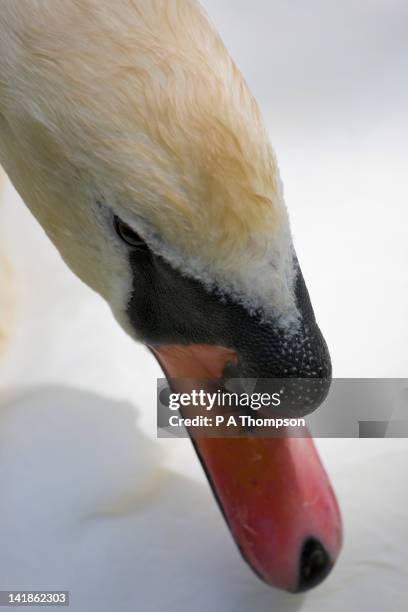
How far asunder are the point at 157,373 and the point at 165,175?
2.78ft

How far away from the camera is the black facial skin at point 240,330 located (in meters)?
1.32

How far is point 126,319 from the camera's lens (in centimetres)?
151

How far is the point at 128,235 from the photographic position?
4.36ft

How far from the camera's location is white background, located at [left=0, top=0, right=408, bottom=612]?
1700 millimetres

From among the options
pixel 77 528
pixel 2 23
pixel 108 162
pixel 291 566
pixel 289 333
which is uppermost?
pixel 2 23

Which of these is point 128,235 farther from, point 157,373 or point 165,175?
point 157,373

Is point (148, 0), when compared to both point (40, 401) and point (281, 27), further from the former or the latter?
point (281, 27)

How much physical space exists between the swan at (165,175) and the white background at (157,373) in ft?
0.97

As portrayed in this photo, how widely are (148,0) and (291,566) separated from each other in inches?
31.4

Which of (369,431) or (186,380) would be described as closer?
(186,380)

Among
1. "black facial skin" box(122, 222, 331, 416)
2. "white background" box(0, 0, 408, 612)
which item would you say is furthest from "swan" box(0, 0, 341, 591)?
"white background" box(0, 0, 408, 612)

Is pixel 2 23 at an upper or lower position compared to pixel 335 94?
upper

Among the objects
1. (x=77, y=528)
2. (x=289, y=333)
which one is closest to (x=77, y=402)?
(x=77, y=528)

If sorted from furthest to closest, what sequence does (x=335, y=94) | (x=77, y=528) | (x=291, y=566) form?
(x=335, y=94) < (x=77, y=528) < (x=291, y=566)
